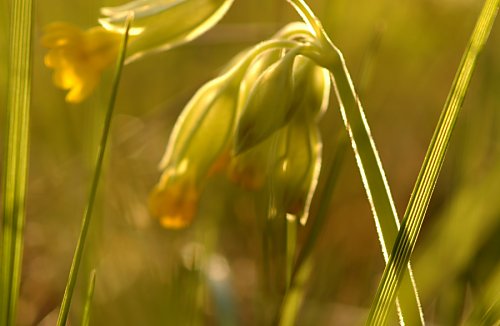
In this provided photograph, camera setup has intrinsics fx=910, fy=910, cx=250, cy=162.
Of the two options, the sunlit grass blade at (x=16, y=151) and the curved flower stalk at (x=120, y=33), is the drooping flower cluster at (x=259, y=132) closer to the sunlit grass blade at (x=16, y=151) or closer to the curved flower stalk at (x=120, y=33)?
the curved flower stalk at (x=120, y=33)

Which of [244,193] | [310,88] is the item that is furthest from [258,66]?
[244,193]

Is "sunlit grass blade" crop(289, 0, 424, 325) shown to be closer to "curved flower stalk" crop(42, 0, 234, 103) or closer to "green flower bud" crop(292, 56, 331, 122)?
"green flower bud" crop(292, 56, 331, 122)

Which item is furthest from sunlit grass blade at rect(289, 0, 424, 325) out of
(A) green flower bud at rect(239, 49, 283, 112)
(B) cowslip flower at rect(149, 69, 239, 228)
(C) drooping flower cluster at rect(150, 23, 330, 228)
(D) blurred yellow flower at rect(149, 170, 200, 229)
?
(D) blurred yellow flower at rect(149, 170, 200, 229)

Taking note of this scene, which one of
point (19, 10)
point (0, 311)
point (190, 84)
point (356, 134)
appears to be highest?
point (19, 10)

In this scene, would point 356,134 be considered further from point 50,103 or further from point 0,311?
point 50,103

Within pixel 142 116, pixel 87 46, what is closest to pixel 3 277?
pixel 87 46

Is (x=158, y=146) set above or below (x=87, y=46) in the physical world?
below
